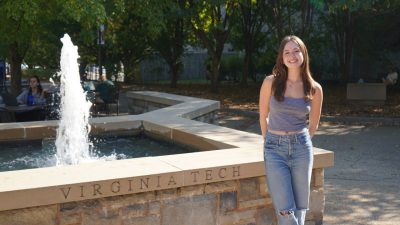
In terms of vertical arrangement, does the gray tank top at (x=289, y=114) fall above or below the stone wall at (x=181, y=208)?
above

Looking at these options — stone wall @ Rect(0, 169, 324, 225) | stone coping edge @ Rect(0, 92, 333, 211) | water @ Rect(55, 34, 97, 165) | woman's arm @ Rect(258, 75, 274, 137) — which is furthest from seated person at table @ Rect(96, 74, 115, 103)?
woman's arm @ Rect(258, 75, 274, 137)

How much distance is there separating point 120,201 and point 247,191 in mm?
1110

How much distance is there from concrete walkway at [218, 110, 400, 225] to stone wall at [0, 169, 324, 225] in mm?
1163

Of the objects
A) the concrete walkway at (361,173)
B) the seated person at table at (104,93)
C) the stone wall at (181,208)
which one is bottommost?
the concrete walkway at (361,173)

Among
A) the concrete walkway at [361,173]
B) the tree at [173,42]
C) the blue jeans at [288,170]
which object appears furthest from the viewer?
the tree at [173,42]

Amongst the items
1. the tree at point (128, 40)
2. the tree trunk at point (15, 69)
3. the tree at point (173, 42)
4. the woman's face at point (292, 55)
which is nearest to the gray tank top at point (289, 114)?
the woman's face at point (292, 55)

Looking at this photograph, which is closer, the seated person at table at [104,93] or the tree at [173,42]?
the seated person at table at [104,93]

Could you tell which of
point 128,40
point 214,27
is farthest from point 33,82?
point 128,40

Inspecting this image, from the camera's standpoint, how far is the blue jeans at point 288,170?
3.89 meters

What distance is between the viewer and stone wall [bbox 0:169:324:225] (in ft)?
12.2

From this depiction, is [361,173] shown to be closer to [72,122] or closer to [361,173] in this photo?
[361,173]

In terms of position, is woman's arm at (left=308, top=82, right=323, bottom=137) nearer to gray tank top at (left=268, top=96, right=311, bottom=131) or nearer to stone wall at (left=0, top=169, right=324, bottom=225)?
gray tank top at (left=268, top=96, right=311, bottom=131)

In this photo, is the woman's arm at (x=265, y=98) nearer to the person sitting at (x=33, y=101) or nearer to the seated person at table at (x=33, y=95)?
the person sitting at (x=33, y=101)

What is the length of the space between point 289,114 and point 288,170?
40 cm
